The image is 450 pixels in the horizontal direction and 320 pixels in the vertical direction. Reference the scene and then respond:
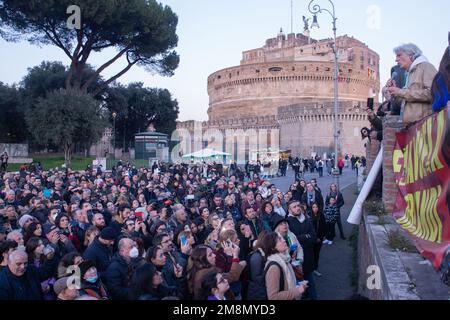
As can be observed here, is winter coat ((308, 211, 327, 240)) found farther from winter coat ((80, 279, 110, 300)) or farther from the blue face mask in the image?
the blue face mask

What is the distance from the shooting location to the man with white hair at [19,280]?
3699mm

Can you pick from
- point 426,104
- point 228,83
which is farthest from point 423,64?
point 228,83

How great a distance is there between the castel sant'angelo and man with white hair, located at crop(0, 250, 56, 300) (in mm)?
40283

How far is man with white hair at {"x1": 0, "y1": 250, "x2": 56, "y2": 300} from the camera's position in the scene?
3.70 metres

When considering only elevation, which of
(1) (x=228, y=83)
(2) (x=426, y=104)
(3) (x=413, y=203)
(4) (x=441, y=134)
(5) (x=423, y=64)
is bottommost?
(3) (x=413, y=203)

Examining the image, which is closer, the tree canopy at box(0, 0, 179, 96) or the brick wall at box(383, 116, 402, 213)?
the brick wall at box(383, 116, 402, 213)

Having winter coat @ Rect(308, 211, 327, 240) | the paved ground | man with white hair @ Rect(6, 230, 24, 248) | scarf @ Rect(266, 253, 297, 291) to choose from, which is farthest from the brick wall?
man with white hair @ Rect(6, 230, 24, 248)

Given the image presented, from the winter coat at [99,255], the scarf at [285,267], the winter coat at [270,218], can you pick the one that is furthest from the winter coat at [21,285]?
the winter coat at [270,218]

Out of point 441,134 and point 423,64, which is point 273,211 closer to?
point 423,64

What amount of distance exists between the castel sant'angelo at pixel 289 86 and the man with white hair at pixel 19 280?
40283 millimetres

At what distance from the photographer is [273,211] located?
788 cm

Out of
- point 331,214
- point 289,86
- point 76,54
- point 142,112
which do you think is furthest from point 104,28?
point 289,86

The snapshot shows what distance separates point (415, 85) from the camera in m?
4.61
